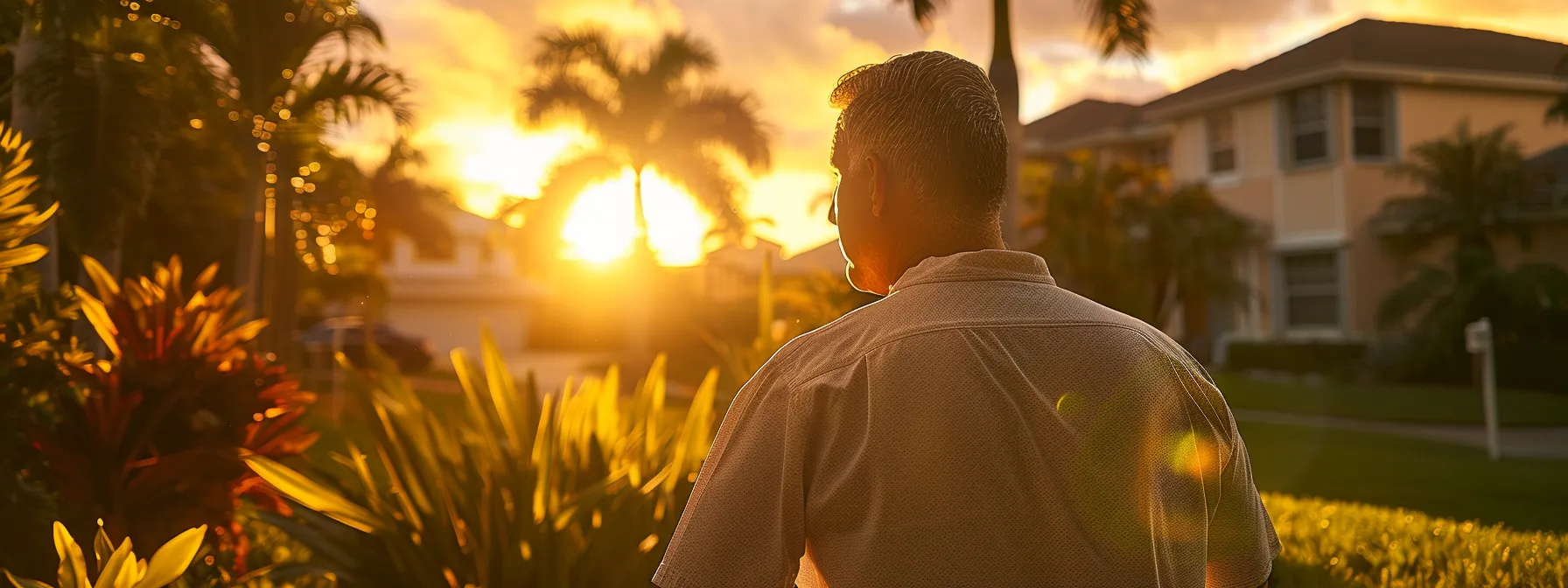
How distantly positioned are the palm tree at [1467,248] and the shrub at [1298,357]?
134 cm

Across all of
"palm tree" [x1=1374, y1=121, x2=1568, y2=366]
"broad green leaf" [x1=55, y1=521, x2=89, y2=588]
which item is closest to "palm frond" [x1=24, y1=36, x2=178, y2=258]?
"broad green leaf" [x1=55, y1=521, x2=89, y2=588]

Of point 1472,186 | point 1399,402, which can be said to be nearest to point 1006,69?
point 1399,402

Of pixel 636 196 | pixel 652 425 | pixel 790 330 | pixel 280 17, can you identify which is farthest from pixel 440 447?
pixel 636 196

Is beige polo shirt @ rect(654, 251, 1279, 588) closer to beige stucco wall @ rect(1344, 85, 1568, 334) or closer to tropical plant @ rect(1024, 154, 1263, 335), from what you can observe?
tropical plant @ rect(1024, 154, 1263, 335)

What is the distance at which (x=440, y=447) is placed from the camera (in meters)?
3.89

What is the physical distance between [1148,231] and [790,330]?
20433 millimetres

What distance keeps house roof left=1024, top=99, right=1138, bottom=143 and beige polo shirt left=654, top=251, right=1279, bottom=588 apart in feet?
109

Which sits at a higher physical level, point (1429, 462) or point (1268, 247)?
point (1268, 247)

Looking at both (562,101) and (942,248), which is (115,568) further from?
(562,101)

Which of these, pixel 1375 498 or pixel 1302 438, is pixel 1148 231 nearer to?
pixel 1302 438

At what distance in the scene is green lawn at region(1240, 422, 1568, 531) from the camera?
33.7ft

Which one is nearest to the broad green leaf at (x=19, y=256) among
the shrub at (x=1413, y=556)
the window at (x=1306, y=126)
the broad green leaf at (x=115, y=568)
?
the broad green leaf at (x=115, y=568)

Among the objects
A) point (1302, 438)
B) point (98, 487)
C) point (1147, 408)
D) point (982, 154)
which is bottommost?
point (1302, 438)

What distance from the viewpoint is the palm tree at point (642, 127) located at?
28.7 meters
